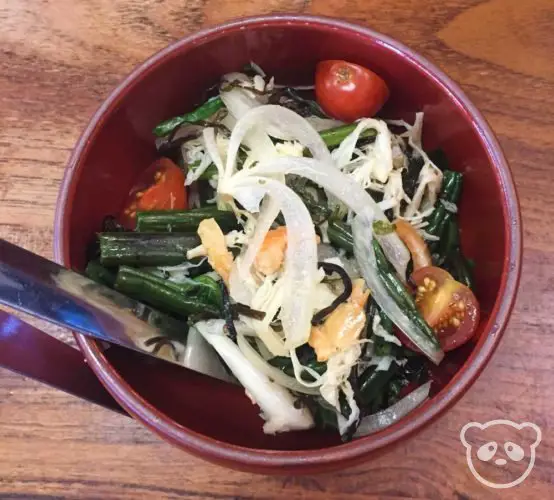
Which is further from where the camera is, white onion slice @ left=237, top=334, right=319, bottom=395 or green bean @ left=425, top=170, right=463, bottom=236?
green bean @ left=425, top=170, right=463, bottom=236

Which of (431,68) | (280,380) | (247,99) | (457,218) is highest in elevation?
(431,68)

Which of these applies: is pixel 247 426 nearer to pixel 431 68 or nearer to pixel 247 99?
pixel 247 99

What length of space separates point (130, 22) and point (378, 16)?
527 mm

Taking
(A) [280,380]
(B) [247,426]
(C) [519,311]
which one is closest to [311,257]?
(A) [280,380]

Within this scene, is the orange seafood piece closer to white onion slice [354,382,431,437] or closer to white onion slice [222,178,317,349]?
white onion slice [222,178,317,349]

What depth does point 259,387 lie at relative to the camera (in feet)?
3.90

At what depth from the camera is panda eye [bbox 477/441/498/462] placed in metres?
1.28

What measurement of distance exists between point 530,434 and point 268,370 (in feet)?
1.62

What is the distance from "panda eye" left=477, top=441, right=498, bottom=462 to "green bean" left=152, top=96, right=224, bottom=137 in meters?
0.78

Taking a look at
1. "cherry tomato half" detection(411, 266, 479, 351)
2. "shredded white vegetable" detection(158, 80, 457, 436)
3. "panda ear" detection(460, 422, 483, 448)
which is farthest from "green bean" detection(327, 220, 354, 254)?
"panda ear" detection(460, 422, 483, 448)

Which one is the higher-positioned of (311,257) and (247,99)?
(247,99)

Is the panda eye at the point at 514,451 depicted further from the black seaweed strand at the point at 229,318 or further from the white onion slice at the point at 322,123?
the white onion slice at the point at 322,123

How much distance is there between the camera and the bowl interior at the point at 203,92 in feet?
4.02

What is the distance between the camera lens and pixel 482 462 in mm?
1278
